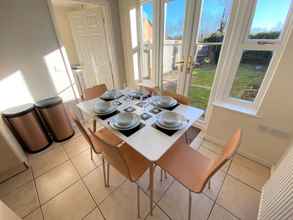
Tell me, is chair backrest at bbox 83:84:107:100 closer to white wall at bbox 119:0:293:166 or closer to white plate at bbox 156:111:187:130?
white plate at bbox 156:111:187:130

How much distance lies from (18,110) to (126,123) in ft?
4.83

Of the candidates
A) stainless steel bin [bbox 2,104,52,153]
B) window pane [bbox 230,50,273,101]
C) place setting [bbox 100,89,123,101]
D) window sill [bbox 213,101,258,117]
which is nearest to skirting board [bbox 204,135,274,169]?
window sill [bbox 213,101,258,117]

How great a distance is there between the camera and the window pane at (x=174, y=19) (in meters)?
1.82

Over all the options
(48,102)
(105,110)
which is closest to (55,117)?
(48,102)

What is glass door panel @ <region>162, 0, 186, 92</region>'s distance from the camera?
6.08 feet

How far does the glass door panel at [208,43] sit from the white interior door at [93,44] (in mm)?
1624

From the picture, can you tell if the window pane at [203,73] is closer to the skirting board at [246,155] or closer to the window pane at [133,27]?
the skirting board at [246,155]

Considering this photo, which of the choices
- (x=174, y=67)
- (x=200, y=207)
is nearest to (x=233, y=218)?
(x=200, y=207)

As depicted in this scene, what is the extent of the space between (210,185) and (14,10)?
9.31 ft

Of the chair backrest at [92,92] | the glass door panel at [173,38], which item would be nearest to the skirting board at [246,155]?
the glass door panel at [173,38]

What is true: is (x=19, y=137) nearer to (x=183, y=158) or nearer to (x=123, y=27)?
(x=183, y=158)

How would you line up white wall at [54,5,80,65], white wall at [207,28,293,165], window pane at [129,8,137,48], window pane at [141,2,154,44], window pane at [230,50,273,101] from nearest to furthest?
white wall at [207,28,293,165]
window pane at [230,50,273,101]
window pane at [141,2,154,44]
window pane at [129,8,137,48]
white wall at [54,5,80,65]

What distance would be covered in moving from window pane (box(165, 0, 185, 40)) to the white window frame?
2.19ft

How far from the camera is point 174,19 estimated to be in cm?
193
